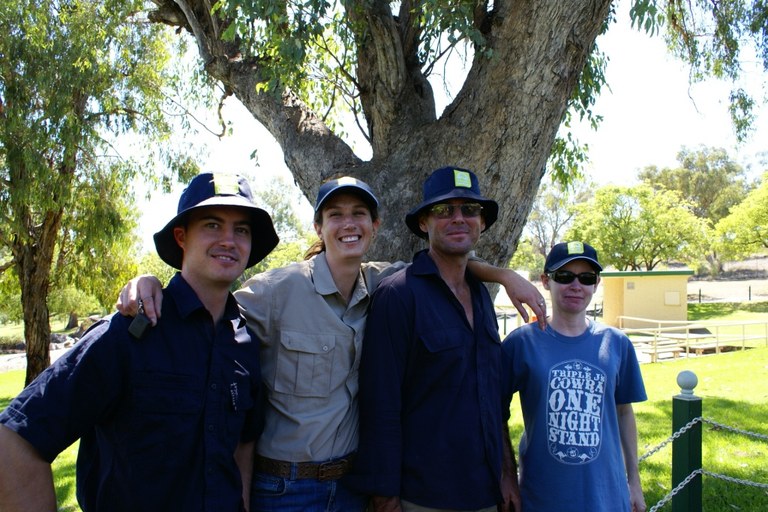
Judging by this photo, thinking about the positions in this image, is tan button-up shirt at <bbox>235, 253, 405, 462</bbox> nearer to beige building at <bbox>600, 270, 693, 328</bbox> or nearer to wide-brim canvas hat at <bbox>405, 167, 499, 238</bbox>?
wide-brim canvas hat at <bbox>405, 167, 499, 238</bbox>

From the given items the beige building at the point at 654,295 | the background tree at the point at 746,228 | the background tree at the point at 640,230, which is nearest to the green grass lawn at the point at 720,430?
the beige building at the point at 654,295

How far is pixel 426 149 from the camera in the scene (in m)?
4.27

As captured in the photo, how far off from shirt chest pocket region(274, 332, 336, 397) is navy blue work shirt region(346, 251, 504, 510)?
0.18m

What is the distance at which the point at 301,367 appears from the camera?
101 inches

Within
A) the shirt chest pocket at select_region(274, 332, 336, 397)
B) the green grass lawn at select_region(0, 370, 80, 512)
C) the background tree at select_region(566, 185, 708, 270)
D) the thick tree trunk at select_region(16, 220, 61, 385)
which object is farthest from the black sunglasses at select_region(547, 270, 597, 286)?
the background tree at select_region(566, 185, 708, 270)

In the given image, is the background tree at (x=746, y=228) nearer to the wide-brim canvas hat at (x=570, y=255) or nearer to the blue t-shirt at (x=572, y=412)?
the wide-brim canvas hat at (x=570, y=255)

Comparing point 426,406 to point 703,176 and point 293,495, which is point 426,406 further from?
point 703,176

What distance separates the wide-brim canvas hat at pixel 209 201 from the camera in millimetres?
2293

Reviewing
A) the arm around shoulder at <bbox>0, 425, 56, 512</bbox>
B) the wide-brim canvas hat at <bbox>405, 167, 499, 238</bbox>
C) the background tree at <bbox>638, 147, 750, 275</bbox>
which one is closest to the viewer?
the arm around shoulder at <bbox>0, 425, 56, 512</bbox>

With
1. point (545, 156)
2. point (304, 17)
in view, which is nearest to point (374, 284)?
point (545, 156)

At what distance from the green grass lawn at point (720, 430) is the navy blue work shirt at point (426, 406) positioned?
10.0ft

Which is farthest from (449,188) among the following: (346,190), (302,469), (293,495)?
(293,495)

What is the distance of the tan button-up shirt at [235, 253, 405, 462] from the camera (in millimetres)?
2523

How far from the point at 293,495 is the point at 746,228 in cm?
3860
